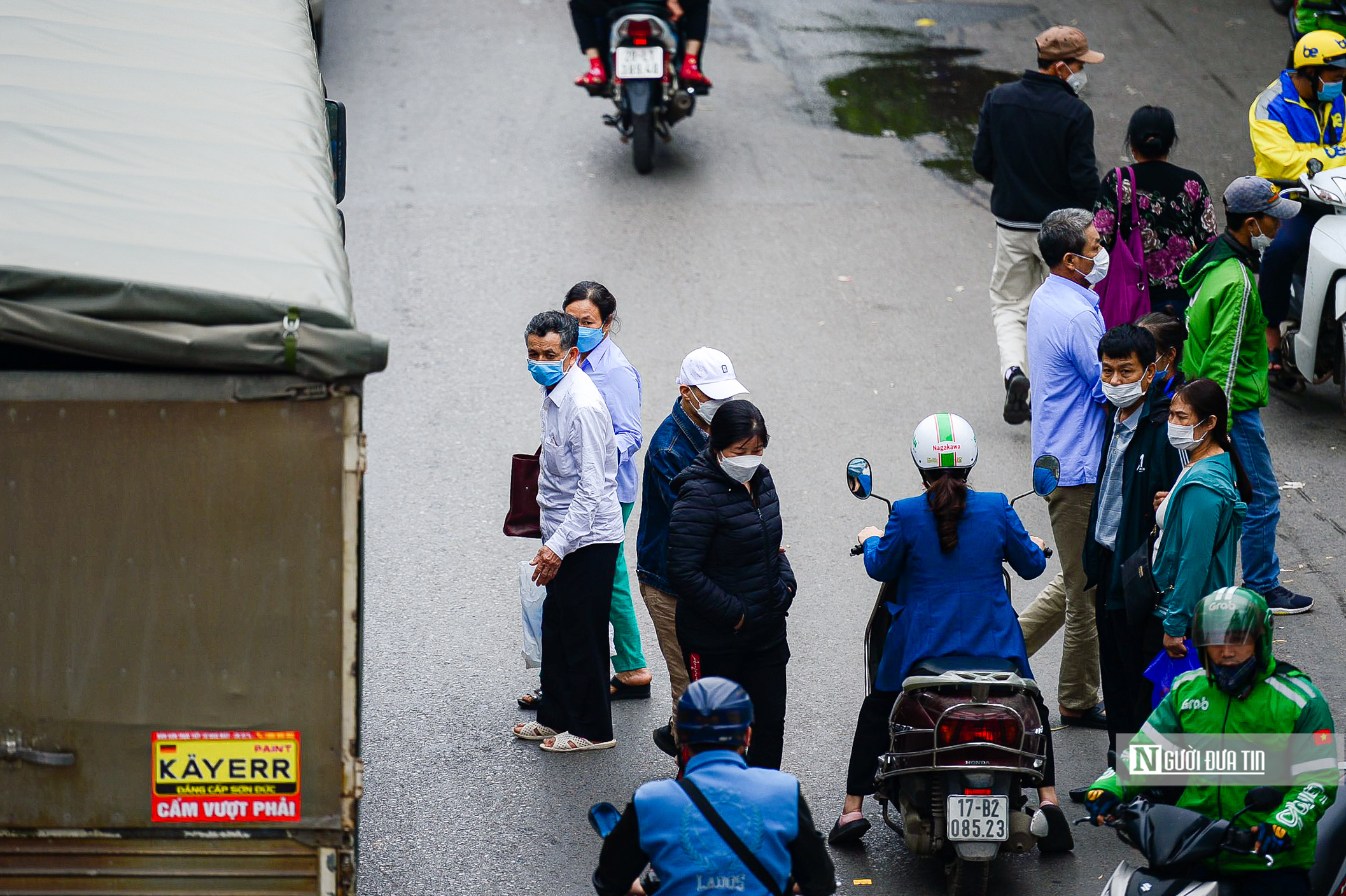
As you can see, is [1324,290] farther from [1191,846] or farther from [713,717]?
[713,717]

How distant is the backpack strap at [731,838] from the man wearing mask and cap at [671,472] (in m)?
2.02

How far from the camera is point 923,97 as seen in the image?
14.4 meters

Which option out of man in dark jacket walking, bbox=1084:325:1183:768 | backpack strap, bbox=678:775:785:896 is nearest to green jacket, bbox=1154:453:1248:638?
man in dark jacket walking, bbox=1084:325:1183:768

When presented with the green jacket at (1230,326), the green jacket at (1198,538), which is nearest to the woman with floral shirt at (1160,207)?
the green jacket at (1230,326)

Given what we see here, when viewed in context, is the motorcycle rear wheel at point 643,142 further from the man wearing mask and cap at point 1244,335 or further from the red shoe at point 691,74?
the man wearing mask and cap at point 1244,335

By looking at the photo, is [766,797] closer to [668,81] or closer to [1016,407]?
[1016,407]

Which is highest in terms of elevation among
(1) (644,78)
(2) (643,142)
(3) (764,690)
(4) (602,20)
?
(4) (602,20)

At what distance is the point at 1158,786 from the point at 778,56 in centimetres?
1176

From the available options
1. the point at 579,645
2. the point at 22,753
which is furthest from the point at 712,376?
the point at 22,753

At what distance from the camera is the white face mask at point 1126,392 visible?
20.3 ft

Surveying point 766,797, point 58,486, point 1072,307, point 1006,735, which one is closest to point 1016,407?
point 1072,307

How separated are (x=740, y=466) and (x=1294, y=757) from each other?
6.92ft

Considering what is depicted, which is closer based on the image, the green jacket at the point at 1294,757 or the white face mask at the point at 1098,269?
the green jacket at the point at 1294,757

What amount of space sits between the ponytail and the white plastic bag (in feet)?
6.01
